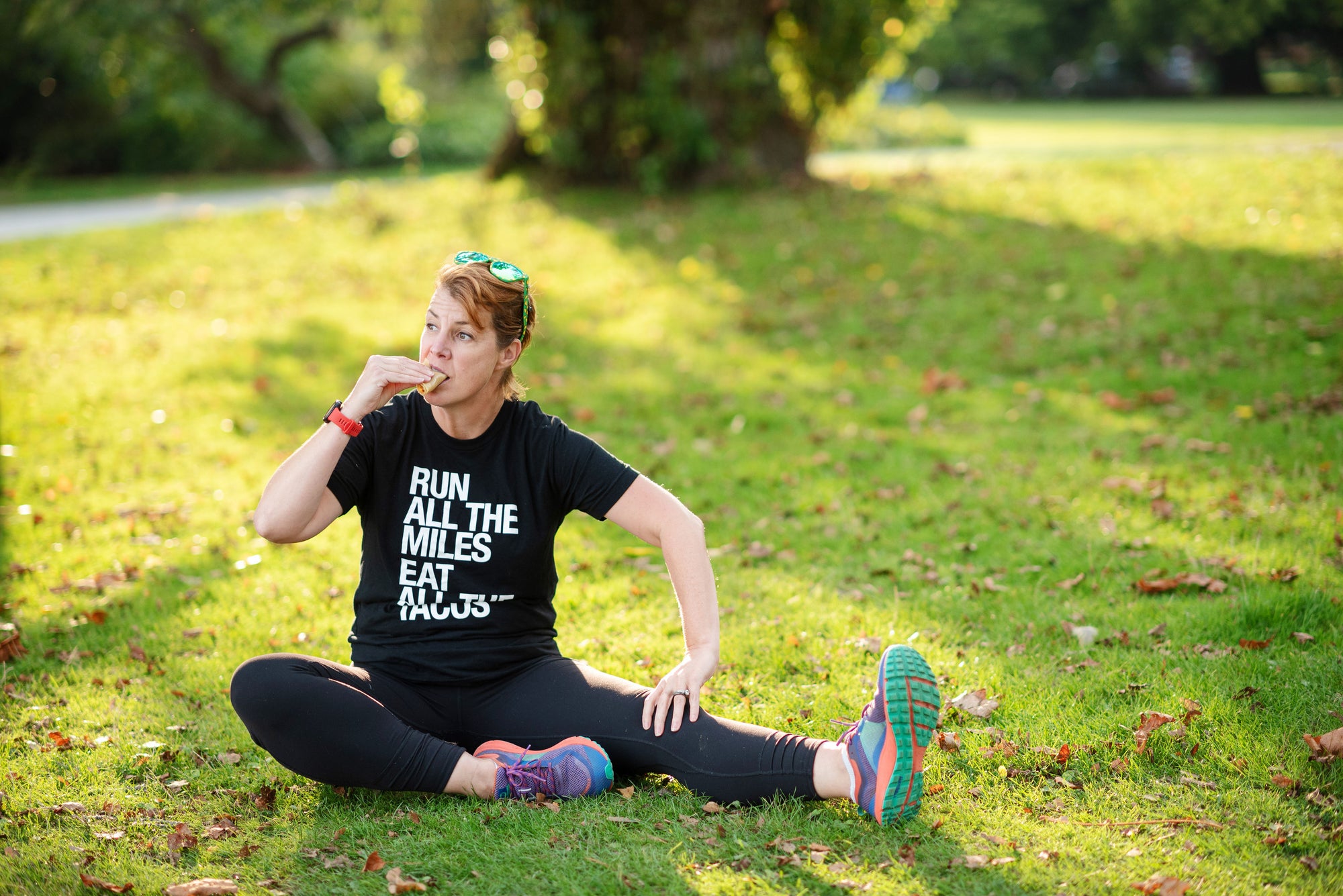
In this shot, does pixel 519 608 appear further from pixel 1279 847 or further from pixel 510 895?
pixel 1279 847

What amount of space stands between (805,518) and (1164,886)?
3.33 meters

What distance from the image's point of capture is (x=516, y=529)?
3443 mm

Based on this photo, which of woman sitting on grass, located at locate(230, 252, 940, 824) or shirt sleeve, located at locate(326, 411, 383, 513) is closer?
woman sitting on grass, located at locate(230, 252, 940, 824)

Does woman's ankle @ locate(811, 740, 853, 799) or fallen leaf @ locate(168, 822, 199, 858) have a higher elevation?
woman's ankle @ locate(811, 740, 853, 799)

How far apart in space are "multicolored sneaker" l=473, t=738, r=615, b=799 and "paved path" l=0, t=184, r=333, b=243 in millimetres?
13226

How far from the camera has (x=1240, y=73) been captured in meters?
38.4

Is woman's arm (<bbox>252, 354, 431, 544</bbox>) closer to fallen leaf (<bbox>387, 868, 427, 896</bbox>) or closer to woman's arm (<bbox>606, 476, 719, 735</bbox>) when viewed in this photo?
woman's arm (<bbox>606, 476, 719, 735</bbox>)

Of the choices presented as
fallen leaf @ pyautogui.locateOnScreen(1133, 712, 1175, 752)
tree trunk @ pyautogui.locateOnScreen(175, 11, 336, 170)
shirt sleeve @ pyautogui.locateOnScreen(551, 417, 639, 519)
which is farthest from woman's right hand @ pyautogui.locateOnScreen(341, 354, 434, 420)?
tree trunk @ pyautogui.locateOnScreen(175, 11, 336, 170)

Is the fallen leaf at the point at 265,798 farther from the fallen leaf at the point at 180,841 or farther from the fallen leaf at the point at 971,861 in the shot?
the fallen leaf at the point at 971,861

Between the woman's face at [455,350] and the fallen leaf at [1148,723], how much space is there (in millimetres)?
2431

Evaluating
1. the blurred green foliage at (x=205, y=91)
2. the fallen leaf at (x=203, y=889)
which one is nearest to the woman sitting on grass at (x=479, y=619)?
the fallen leaf at (x=203, y=889)

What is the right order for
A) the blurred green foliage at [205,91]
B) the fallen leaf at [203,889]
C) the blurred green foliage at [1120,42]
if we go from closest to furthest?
1. the fallen leaf at [203,889]
2. the blurred green foliage at [205,91]
3. the blurred green foliage at [1120,42]

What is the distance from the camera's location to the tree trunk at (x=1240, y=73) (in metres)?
37.8

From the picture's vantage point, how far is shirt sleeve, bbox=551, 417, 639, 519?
3.43 meters
